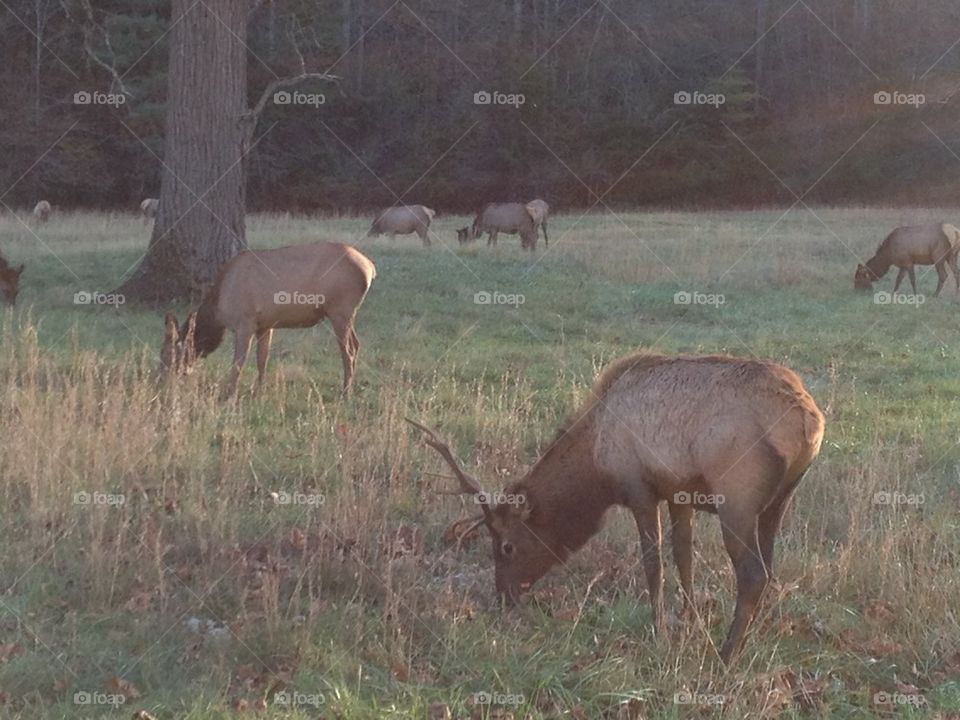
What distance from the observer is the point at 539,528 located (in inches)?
219

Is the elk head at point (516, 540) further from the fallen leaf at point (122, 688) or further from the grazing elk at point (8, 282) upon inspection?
the grazing elk at point (8, 282)

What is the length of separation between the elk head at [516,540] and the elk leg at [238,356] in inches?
158

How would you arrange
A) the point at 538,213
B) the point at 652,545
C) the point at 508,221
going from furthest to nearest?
1. the point at 538,213
2. the point at 508,221
3. the point at 652,545

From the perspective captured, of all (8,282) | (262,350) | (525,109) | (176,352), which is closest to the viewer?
(176,352)

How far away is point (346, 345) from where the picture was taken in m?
10.1

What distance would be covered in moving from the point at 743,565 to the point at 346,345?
18.7 feet

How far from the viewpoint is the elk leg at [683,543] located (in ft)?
17.9

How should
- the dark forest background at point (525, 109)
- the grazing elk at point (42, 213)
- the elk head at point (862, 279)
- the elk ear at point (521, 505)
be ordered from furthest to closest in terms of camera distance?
the dark forest background at point (525, 109) < the grazing elk at point (42, 213) < the elk head at point (862, 279) < the elk ear at point (521, 505)

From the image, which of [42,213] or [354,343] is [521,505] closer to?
[354,343]

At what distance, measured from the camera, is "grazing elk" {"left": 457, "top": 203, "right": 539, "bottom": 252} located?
78.3 feet

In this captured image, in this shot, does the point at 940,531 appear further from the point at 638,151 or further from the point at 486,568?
the point at 638,151

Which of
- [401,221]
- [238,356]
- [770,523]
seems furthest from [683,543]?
[401,221]

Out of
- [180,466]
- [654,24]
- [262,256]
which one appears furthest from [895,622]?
[654,24]

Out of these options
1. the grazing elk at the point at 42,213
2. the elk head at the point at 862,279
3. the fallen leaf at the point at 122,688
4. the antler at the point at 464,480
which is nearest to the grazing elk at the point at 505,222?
the elk head at the point at 862,279
